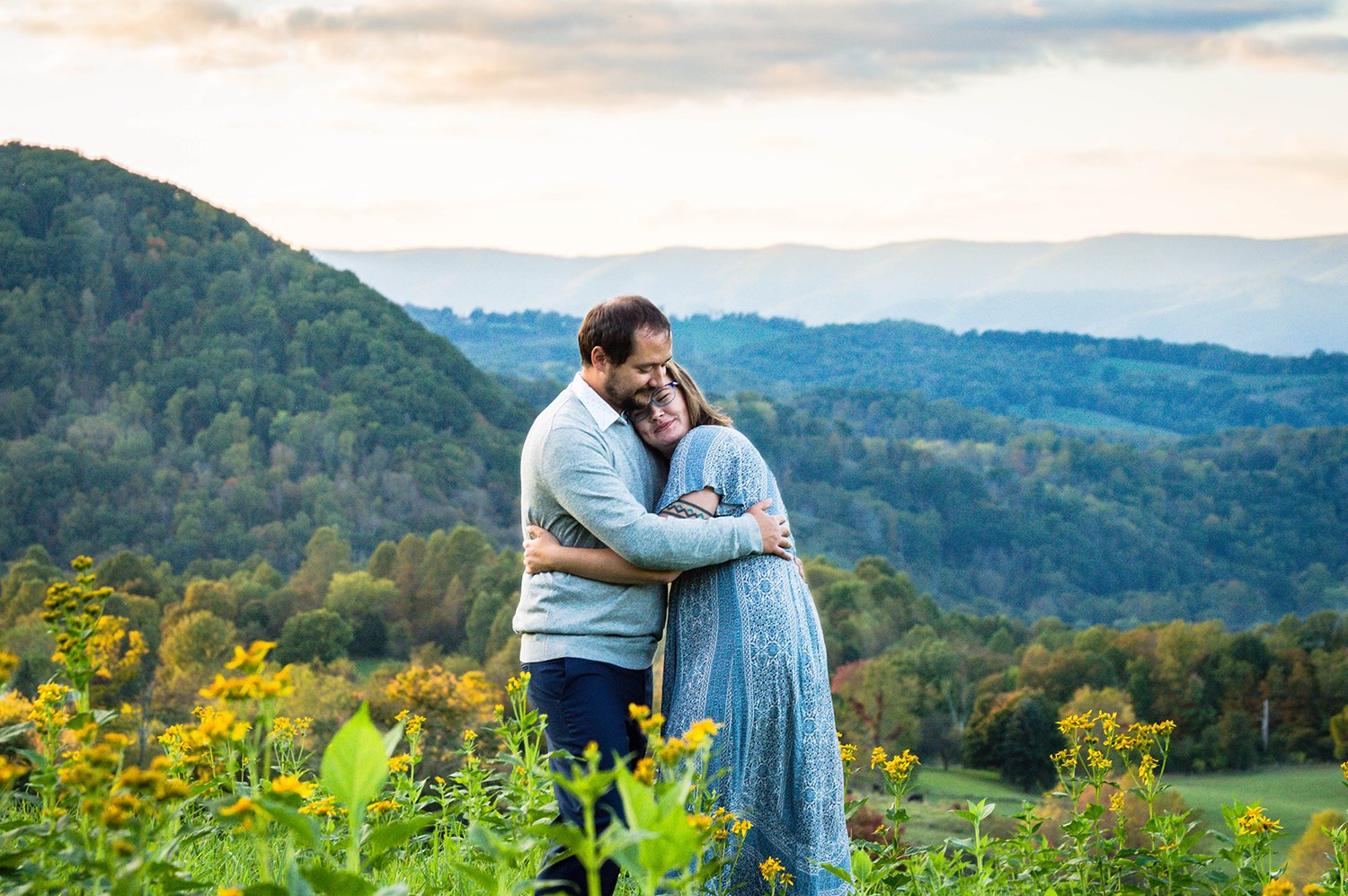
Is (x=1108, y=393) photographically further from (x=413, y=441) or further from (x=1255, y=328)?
(x=413, y=441)

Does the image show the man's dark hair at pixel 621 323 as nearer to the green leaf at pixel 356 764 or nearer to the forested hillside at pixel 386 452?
the green leaf at pixel 356 764

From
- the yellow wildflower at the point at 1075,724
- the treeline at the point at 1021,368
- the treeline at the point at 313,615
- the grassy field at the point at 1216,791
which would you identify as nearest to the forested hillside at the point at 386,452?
the treeline at the point at 313,615

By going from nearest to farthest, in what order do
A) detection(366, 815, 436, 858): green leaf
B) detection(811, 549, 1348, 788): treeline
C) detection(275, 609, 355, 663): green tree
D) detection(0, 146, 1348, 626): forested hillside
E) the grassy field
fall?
detection(366, 815, 436, 858): green leaf < the grassy field < detection(811, 549, 1348, 788): treeline < detection(275, 609, 355, 663): green tree < detection(0, 146, 1348, 626): forested hillside

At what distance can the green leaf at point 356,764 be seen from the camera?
147 centimetres

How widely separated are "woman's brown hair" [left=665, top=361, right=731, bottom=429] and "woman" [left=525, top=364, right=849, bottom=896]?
137mm

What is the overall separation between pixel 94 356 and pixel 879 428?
6551 cm

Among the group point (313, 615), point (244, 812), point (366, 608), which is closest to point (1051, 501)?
point (366, 608)

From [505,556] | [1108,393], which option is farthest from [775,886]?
[1108,393]

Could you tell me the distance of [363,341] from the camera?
73500 millimetres

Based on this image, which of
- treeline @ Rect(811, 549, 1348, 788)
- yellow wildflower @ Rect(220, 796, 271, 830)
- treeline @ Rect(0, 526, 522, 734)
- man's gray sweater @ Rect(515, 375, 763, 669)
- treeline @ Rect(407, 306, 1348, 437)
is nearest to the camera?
yellow wildflower @ Rect(220, 796, 271, 830)

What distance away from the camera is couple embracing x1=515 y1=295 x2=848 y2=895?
291 cm

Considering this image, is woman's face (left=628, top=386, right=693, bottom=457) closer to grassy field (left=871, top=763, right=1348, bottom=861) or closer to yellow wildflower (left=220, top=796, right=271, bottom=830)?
yellow wildflower (left=220, top=796, right=271, bottom=830)

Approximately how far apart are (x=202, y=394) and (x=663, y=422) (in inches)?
2681

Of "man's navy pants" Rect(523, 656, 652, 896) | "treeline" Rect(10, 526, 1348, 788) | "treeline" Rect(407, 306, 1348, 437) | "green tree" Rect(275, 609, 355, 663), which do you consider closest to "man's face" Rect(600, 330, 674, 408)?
"man's navy pants" Rect(523, 656, 652, 896)
